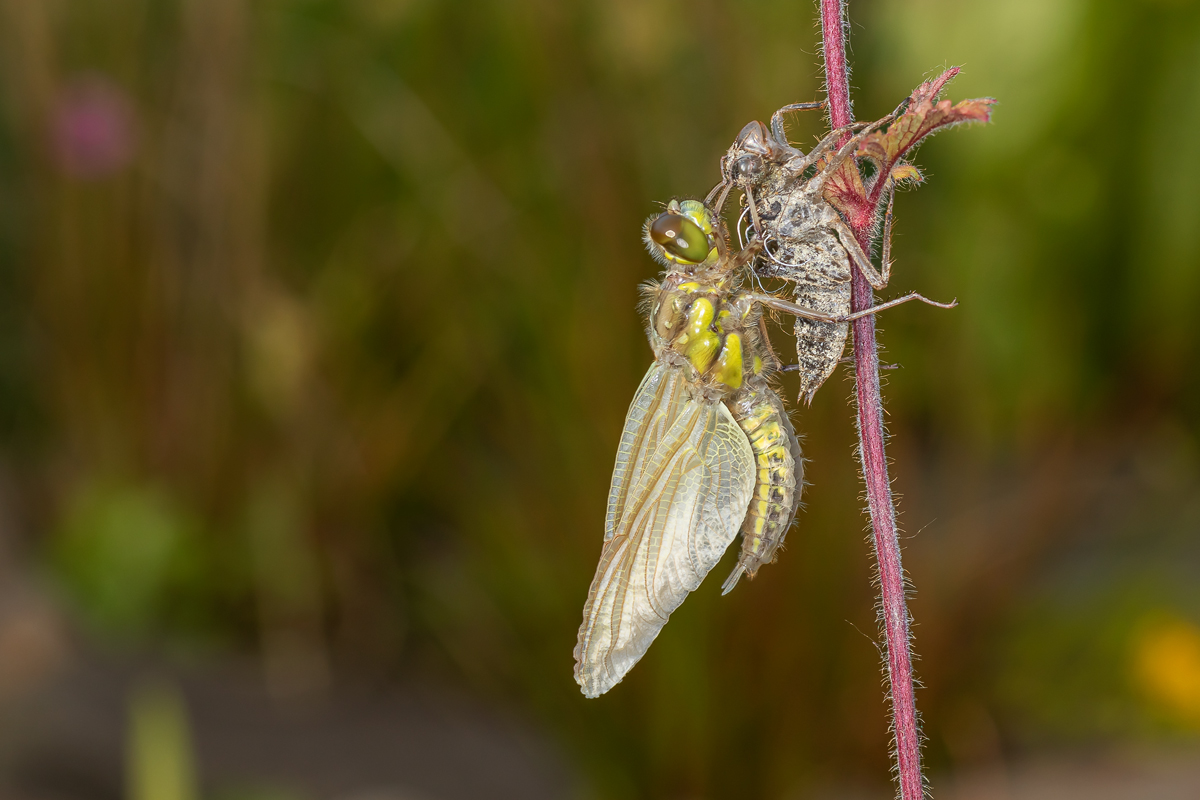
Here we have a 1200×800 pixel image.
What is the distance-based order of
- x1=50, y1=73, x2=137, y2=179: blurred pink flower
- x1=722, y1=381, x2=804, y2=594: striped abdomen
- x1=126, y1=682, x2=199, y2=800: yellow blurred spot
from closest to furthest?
x1=722, y1=381, x2=804, y2=594: striped abdomen → x1=126, y1=682, x2=199, y2=800: yellow blurred spot → x1=50, y1=73, x2=137, y2=179: blurred pink flower

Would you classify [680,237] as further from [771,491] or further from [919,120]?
[919,120]

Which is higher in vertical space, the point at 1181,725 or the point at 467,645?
the point at 467,645

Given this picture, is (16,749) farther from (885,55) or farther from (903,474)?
(885,55)

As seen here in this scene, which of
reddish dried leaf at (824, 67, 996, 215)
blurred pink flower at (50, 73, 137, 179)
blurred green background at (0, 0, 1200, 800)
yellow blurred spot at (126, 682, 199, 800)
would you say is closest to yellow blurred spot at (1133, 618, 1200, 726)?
blurred green background at (0, 0, 1200, 800)

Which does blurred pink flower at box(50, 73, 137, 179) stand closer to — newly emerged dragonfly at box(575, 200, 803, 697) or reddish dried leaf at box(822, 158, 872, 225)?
newly emerged dragonfly at box(575, 200, 803, 697)

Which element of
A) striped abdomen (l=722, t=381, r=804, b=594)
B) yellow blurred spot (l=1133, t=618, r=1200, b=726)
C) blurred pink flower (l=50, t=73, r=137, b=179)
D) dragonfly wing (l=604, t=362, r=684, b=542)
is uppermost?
blurred pink flower (l=50, t=73, r=137, b=179)

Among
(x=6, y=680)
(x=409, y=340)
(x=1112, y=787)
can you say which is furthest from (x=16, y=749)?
(x=1112, y=787)

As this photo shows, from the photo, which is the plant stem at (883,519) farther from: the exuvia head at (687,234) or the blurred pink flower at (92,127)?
the blurred pink flower at (92,127)

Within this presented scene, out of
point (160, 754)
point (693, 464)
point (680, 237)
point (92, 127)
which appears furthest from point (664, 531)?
point (92, 127)

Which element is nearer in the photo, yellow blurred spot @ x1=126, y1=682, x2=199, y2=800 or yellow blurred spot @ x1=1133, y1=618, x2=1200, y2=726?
yellow blurred spot @ x1=126, y1=682, x2=199, y2=800
